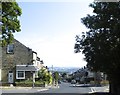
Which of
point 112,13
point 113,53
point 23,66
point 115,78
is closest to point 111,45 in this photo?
point 113,53

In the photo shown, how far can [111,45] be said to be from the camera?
32.9 metres

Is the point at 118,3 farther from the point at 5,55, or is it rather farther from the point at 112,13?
the point at 5,55

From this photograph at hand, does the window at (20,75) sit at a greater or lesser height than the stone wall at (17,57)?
lesser

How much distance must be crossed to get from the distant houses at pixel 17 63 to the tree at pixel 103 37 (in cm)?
4296

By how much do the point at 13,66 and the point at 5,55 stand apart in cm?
283

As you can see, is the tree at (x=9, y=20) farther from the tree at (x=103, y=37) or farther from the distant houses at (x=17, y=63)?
the distant houses at (x=17, y=63)

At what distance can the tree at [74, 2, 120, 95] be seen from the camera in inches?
1273

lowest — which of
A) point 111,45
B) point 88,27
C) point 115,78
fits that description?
point 115,78

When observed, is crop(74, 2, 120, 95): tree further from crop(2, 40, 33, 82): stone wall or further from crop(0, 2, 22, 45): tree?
crop(2, 40, 33, 82): stone wall

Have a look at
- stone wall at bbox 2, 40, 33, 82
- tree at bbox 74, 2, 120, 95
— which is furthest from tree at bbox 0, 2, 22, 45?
stone wall at bbox 2, 40, 33, 82

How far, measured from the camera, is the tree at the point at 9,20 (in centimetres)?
2766

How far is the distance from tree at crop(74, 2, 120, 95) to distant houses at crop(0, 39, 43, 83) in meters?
43.0

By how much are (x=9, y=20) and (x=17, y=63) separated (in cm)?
5210

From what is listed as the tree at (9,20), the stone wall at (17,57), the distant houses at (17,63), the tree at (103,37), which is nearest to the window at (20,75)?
the distant houses at (17,63)
